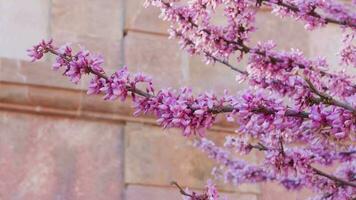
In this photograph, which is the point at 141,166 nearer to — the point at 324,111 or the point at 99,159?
the point at 99,159

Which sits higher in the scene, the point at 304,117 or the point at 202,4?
the point at 202,4

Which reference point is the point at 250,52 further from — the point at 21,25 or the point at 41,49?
the point at 21,25

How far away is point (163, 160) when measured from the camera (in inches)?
165

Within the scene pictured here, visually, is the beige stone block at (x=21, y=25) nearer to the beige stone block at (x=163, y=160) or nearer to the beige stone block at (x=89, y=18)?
the beige stone block at (x=89, y=18)

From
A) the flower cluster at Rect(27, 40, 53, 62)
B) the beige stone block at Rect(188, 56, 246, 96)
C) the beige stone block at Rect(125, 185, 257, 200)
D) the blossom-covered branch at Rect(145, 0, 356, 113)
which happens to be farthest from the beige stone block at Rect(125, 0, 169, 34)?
the flower cluster at Rect(27, 40, 53, 62)

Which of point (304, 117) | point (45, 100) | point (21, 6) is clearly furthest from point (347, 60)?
point (21, 6)

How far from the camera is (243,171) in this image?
3816mm

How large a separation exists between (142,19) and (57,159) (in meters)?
1.04

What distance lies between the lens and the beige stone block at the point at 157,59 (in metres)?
4.37

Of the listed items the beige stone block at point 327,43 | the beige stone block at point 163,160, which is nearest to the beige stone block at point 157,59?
the beige stone block at point 163,160

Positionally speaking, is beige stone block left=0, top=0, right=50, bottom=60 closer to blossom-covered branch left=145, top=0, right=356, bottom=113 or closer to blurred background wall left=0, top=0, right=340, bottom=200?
blurred background wall left=0, top=0, right=340, bottom=200

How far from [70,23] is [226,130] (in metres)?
1.10

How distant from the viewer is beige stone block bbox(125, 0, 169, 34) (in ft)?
14.7

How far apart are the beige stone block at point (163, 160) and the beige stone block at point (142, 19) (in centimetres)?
63
